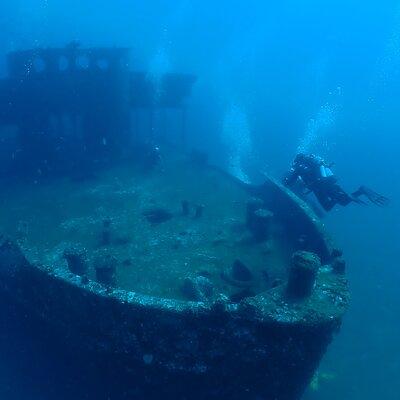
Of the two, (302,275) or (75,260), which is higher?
(302,275)

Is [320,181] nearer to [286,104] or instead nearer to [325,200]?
[325,200]

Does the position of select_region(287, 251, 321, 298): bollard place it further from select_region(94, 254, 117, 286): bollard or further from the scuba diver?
select_region(94, 254, 117, 286): bollard

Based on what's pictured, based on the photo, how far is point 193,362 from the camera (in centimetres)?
546

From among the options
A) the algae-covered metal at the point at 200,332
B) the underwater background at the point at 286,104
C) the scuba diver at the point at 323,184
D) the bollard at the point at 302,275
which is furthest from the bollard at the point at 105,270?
the scuba diver at the point at 323,184

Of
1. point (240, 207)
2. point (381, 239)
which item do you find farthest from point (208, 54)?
point (240, 207)

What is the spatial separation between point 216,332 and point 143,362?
1209mm

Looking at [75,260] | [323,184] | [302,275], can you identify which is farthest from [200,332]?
[323,184]

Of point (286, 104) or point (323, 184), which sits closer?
point (323, 184)

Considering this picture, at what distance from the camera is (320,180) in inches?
334

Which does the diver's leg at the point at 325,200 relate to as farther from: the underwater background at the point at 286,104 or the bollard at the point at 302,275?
the underwater background at the point at 286,104

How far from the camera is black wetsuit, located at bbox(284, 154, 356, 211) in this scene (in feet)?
26.9

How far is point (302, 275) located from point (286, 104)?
166ft

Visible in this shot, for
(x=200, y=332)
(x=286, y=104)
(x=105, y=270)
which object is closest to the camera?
(x=200, y=332)

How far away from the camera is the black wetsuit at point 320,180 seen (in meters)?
8.19
